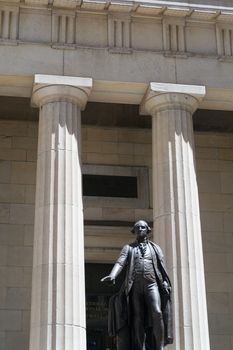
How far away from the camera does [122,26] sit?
794 inches

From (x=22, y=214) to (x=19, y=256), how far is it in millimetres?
1533

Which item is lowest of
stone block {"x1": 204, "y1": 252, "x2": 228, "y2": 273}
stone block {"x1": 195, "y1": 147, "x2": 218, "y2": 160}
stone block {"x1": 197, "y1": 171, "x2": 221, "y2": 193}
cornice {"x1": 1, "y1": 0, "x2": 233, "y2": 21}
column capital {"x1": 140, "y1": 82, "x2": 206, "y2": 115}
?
stone block {"x1": 204, "y1": 252, "x2": 228, "y2": 273}

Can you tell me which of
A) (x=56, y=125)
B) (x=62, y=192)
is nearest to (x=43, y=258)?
(x=62, y=192)

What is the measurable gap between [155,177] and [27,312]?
21.5 ft

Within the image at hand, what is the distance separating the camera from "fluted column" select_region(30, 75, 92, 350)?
16641 millimetres

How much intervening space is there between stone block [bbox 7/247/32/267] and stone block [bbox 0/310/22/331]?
5.40 feet

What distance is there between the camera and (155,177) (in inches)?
754

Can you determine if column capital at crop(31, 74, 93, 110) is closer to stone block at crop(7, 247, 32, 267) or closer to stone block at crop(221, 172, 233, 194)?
stone block at crop(7, 247, 32, 267)

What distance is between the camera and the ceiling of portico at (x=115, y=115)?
912 inches

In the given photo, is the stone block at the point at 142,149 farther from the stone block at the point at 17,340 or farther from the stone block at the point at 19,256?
the stone block at the point at 17,340

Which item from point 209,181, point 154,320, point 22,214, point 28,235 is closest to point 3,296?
point 28,235

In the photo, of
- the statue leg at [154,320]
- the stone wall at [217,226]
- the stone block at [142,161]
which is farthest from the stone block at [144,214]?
the statue leg at [154,320]

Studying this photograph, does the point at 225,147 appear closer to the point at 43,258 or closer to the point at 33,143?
the point at 33,143

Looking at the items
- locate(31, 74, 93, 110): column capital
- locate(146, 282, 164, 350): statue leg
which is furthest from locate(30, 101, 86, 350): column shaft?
locate(146, 282, 164, 350): statue leg
